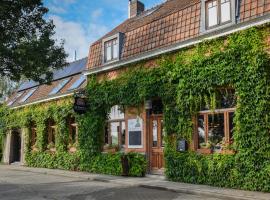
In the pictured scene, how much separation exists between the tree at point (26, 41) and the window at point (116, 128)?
13.1 ft

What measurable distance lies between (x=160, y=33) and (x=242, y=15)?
13.5 feet

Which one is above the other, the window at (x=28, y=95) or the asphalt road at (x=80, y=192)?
the window at (x=28, y=95)

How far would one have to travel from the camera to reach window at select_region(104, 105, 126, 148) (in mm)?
17844

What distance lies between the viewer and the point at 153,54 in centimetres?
1584

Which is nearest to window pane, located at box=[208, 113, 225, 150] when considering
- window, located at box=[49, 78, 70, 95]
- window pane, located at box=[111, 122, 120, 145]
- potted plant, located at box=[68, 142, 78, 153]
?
window pane, located at box=[111, 122, 120, 145]

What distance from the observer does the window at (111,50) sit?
18.3m

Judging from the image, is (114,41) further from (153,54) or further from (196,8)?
(196,8)

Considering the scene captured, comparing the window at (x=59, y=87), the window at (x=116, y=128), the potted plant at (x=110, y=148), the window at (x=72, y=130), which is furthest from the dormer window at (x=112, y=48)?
the window at (x=59, y=87)

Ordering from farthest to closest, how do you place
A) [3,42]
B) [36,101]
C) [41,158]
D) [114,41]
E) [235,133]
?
[36,101]
[41,158]
[114,41]
[3,42]
[235,133]

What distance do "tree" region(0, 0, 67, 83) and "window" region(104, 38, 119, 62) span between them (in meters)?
3.32

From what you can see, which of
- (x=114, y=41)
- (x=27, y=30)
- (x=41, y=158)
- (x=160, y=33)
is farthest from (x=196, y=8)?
(x=41, y=158)

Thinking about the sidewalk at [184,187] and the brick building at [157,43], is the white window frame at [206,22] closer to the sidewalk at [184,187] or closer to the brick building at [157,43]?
the brick building at [157,43]

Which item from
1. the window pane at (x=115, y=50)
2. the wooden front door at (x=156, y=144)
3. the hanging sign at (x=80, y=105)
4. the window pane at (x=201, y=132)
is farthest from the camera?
the hanging sign at (x=80, y=105)

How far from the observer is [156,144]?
1602cm
